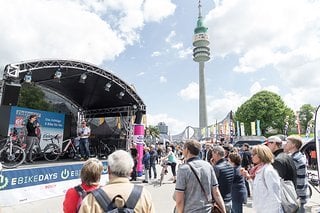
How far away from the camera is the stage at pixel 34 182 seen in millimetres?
6137

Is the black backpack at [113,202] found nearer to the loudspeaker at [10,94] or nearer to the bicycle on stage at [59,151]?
the loudspeaker at [10,94]

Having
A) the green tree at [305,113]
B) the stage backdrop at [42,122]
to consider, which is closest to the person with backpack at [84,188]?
the stage backdrop at [42,122]

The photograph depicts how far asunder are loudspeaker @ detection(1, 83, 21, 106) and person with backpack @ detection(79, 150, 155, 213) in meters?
8.39

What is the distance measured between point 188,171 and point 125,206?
132 centimetres

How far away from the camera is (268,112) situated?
43.2 metres

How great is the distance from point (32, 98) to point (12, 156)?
5.67 m

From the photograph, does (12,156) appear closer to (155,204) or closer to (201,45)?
(155,204)

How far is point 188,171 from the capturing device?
2943mm

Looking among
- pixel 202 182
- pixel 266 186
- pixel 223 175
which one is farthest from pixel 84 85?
pixel 266 186

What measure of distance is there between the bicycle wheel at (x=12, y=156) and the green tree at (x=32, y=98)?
15.8 ft

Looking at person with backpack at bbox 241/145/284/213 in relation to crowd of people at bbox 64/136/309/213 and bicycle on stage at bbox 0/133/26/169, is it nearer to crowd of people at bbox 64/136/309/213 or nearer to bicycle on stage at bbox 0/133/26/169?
crowd of people at bbox 64/136/309/213

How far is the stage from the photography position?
614cm

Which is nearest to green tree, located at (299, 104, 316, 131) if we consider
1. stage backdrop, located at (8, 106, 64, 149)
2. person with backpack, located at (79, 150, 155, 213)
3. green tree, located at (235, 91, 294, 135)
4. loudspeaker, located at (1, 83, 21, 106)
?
green tree, located at (235, 91, 294, 135)

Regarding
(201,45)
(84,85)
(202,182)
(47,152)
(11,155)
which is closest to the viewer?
(202,182)
